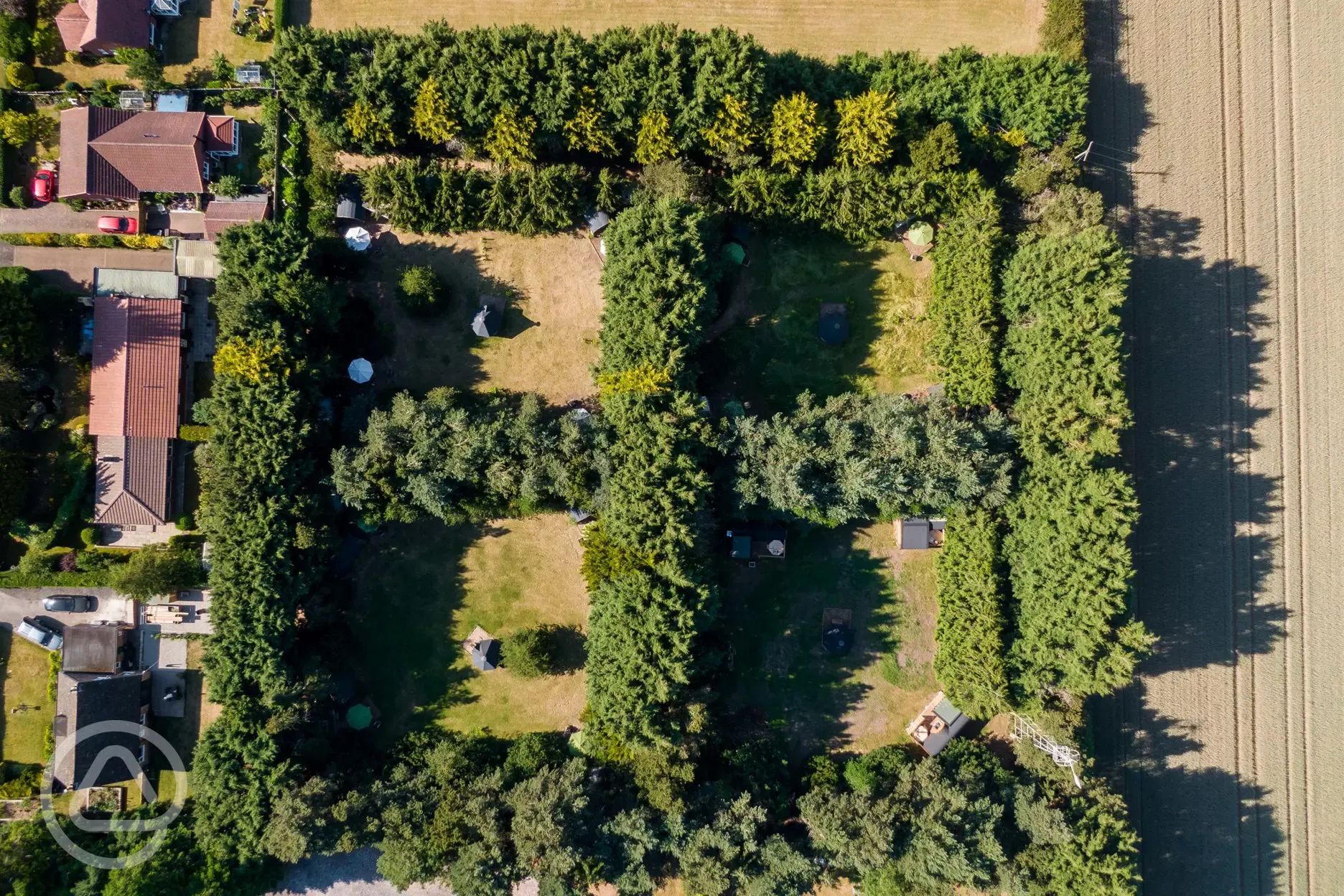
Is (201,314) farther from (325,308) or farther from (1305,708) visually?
(1305,708)

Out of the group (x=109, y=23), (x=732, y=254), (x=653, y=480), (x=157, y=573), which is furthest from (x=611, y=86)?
(x=157, y=573)

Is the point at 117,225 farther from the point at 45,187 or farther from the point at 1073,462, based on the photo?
the point at 1073,462

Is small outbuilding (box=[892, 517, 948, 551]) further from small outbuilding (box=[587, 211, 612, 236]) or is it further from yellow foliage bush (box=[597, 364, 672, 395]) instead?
small outbuilding (box=[587, 211, 612, 236])

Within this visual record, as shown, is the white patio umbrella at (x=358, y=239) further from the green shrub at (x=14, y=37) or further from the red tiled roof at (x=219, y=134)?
the green shrub at (x=14, y=37)

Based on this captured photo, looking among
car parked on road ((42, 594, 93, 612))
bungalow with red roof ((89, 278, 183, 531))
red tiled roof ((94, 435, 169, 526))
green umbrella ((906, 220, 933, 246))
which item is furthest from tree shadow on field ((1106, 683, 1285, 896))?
car parked on road ((42, 594, 93, 612))

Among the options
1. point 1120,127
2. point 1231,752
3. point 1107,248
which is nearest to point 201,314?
point 1107,248

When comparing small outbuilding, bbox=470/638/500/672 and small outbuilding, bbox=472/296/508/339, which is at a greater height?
small outbuilding, bbox=472/296/508/339
